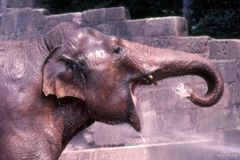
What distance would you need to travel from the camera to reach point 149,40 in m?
9.07

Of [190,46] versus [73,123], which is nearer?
[73,123]

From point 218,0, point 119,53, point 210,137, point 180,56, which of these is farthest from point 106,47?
point 218,0

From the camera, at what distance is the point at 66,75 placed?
353cm

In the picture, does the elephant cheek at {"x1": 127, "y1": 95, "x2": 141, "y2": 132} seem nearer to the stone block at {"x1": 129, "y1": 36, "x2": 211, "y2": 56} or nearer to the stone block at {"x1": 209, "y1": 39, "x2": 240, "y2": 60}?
the stone block at {"x1": 129, "y1": 36, "x2": 211, "y2": 56}

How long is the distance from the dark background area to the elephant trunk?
29.7 feet

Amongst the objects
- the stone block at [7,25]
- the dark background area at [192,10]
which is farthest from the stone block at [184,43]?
the dark background area at [192,10]

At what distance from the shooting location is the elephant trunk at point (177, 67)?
3.62 meters

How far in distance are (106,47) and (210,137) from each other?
537 cm

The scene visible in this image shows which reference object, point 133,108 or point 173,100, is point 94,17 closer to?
point 173,100

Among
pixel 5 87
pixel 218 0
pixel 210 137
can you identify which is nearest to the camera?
pixel 5 87

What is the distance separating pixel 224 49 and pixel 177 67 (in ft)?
18.1

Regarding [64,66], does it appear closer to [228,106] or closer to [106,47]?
[106,47]

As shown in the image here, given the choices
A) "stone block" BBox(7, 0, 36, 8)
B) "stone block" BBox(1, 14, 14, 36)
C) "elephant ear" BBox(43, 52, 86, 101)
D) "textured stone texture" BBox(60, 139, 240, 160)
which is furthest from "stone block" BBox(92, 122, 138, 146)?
"elephant ear" BBox(43, 52, 86, 101)

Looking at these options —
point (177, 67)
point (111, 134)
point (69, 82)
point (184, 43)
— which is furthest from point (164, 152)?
point (69, 82)
